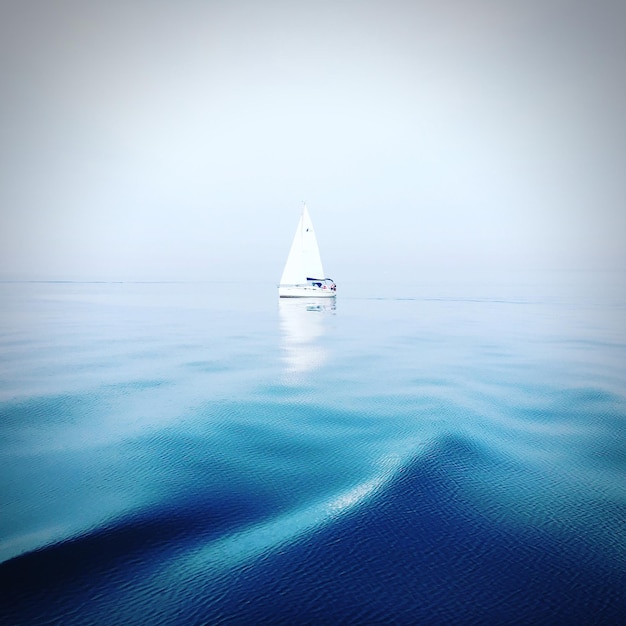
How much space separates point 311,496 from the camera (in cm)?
1210

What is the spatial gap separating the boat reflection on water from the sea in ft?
12.0

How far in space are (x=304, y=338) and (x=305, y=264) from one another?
117 feet

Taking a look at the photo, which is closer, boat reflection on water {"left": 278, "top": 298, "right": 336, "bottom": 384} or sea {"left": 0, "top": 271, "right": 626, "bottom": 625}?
sea {"left": 0, "top": 271, "right": 626, "bottom": 625}

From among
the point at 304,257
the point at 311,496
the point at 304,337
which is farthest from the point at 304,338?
the point at 304,257

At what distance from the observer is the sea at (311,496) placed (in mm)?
8055

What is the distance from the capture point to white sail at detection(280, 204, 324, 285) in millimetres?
78562

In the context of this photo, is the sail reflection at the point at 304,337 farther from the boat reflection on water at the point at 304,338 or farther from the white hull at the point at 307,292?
the white hull at the point at 307,292

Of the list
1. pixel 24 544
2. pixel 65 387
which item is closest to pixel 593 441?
pixel 24 544

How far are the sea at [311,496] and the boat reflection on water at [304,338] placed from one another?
144 inches

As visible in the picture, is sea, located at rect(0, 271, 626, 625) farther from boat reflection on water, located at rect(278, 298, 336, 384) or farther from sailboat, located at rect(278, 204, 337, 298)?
sailboat, located at rect(278, 204, 337, 298)

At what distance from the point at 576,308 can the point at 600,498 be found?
80160 millimetres

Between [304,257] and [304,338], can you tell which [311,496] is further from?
[304,257]

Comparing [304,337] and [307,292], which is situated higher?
[307,292]

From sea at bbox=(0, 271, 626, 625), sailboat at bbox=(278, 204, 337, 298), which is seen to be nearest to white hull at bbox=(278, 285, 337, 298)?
sailboat at bbox=(278, 204, 337, 298)
